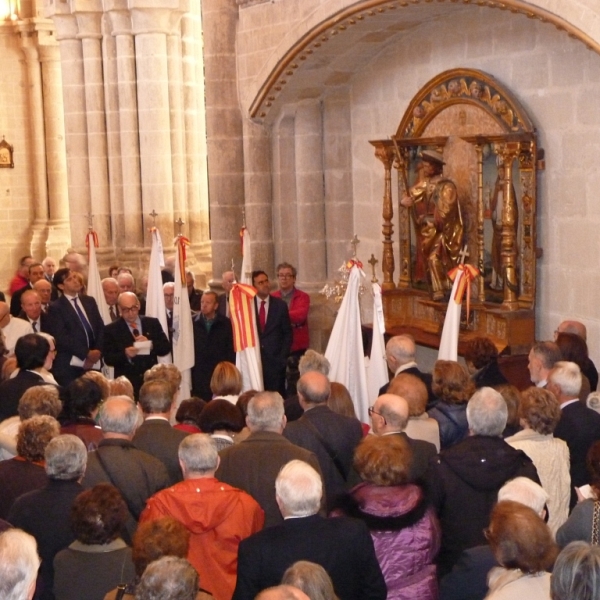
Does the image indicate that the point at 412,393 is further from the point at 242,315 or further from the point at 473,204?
the point at 473,204

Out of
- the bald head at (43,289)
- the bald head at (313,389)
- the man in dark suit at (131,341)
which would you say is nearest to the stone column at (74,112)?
the bald head at (43,289)

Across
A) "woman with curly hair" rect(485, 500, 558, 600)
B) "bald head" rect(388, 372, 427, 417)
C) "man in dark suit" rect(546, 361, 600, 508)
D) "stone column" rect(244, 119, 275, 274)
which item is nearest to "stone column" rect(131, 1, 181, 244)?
"stone column" rect(244, 119, 275, 274)

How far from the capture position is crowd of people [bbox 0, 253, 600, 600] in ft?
12.1

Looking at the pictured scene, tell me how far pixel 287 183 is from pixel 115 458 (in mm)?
7264

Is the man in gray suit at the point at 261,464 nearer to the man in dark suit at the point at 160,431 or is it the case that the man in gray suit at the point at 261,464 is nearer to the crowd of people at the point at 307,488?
the crowd of people at the point at 307,488

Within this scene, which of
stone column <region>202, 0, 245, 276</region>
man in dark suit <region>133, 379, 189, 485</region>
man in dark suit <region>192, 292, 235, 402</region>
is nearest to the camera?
man in dark suit <region>133, 379, 189, 485</region>

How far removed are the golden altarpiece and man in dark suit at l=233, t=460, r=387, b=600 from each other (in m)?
5.25

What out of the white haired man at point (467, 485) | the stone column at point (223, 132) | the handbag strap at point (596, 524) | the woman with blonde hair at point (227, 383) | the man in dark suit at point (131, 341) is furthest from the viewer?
the stone column at point (223, 132)

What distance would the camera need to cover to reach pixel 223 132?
11.8 metres

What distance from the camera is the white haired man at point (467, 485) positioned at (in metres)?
4.79

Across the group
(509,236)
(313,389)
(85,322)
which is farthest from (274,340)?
(313,389)

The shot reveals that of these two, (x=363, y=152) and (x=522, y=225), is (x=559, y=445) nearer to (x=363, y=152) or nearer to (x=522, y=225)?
(x=522, y=225)

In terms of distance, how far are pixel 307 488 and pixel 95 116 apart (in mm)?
11156

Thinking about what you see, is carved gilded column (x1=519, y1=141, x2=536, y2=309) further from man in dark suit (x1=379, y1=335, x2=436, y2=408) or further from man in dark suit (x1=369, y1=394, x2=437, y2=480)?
man in dark suit (x1=369, y1=394, x2=437, y2=480)
